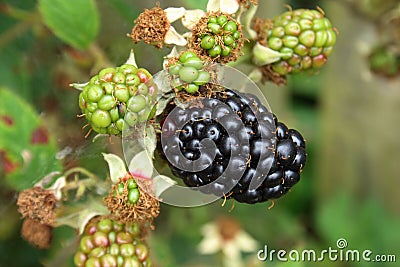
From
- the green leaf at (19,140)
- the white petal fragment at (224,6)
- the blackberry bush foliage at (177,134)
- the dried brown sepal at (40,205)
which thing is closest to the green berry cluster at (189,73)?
the blackberry bush foliage at (177,134)

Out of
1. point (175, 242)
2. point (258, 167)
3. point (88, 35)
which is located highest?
point (258, 167)

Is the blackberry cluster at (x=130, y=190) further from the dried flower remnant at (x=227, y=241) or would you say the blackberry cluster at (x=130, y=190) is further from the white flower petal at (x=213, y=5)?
the dried flower remnant at (x=227, y=241)

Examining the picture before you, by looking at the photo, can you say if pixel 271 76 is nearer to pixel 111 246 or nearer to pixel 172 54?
pixel 172 54

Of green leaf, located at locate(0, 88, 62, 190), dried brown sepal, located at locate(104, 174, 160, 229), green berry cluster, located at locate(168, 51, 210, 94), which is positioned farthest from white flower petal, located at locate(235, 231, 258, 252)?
green berry cluster, located at locate(168, 51, 210, 94)

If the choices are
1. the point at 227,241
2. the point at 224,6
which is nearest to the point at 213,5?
the point at 224,6

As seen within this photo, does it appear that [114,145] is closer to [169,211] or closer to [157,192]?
[157,192]

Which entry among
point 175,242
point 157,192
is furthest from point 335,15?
point 157,192
